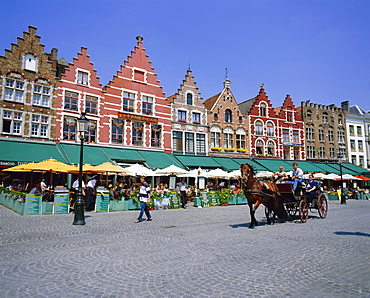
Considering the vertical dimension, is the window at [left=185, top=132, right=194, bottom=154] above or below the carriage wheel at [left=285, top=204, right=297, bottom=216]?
above

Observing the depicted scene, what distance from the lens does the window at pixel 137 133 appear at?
27.5 metres

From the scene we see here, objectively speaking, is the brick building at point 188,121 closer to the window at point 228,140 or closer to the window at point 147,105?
the window at point 147,105

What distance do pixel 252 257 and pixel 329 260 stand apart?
4.87ft

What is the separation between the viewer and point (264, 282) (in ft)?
14.8

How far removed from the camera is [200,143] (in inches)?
1236

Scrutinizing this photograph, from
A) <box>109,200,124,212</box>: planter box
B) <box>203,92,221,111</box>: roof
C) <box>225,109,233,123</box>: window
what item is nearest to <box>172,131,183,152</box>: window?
<box>203,92,221,111</box>: roof

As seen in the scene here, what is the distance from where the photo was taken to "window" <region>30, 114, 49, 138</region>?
22906 millimetres

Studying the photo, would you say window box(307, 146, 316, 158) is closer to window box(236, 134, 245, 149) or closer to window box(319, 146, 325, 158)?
window box(319, 146, 325, 158)

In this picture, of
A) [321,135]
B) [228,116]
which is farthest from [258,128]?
[321,135]

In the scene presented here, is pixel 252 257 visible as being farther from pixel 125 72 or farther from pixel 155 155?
pixel 125 72

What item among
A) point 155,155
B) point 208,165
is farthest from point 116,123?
point 208,165

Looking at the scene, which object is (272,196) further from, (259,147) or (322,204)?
(259,147)

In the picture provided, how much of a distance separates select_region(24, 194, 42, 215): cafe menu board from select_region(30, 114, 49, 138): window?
424 inches

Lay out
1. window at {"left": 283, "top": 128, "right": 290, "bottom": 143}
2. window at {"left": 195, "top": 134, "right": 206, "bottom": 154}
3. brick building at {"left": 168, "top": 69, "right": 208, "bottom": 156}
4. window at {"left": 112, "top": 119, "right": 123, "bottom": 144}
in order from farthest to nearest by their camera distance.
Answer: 1. window at {"left": 283, "top": 128, "right": 290, "bottom": 143}
2. window at {"left": 195, "top": 134, "right": 206, "bottom": 154}
3. brick building at {"left": 168, "top": 69, "right": 208, "bottom": 156}
4. window at {"left": 112, "top": 119, "right": 123, "bottom": 144}
